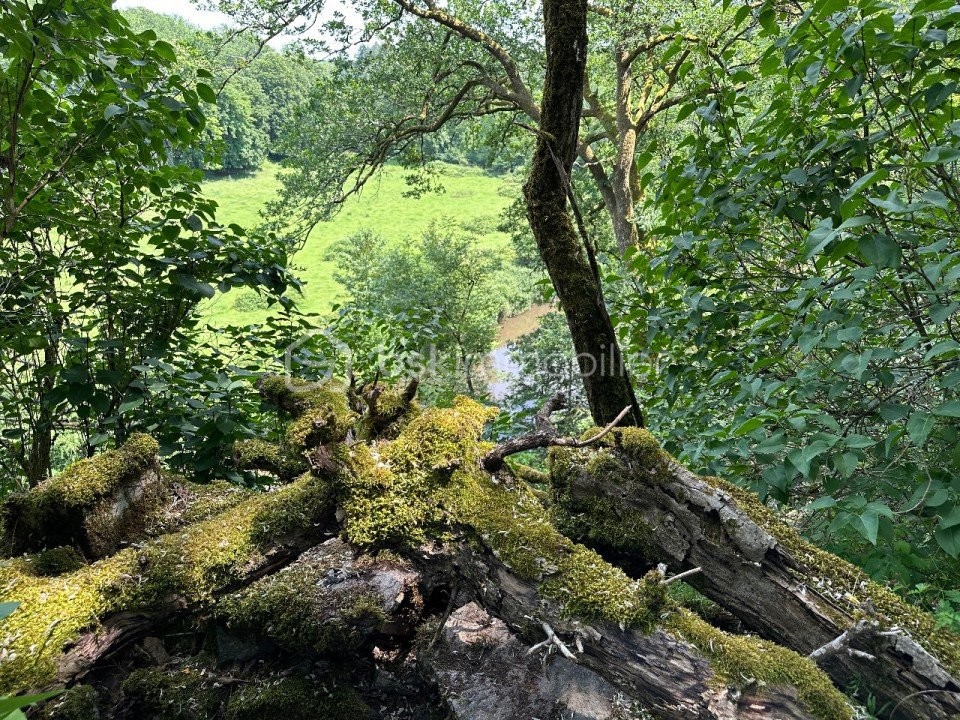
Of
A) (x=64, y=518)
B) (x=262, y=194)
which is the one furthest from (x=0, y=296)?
(x=262, y=194)

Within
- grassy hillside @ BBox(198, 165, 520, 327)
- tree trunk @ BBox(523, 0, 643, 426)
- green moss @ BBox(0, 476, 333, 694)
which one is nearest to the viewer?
green moss @ BBox(0, 476, 333, 694)

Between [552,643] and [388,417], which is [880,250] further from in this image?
[388,417]

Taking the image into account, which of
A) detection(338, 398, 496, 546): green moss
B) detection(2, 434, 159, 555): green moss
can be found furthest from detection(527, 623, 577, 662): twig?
detection(2, 434, 159, 555): green moss

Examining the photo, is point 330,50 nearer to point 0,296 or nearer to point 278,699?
point 0,296

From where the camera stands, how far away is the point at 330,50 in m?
9.50

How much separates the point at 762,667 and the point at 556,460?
1.08 meters

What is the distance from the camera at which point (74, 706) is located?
1.90 m

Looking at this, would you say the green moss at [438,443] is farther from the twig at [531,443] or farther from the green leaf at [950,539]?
the green leaf at [950,539]

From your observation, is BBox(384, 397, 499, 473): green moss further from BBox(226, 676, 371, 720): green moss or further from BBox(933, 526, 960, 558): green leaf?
BBox(933, 526, 960, 558): green leaf

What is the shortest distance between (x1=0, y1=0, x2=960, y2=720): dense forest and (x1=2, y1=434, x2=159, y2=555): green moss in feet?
0.04

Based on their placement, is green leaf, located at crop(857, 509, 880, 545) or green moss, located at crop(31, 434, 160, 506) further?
green moss, located at crop(31, 434, 160, 506)

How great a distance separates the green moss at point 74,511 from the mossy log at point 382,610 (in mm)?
156

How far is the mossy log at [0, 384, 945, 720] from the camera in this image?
1.77m

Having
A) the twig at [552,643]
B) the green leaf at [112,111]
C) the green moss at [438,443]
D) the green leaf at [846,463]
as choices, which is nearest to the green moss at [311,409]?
the green moss at [438,443]
